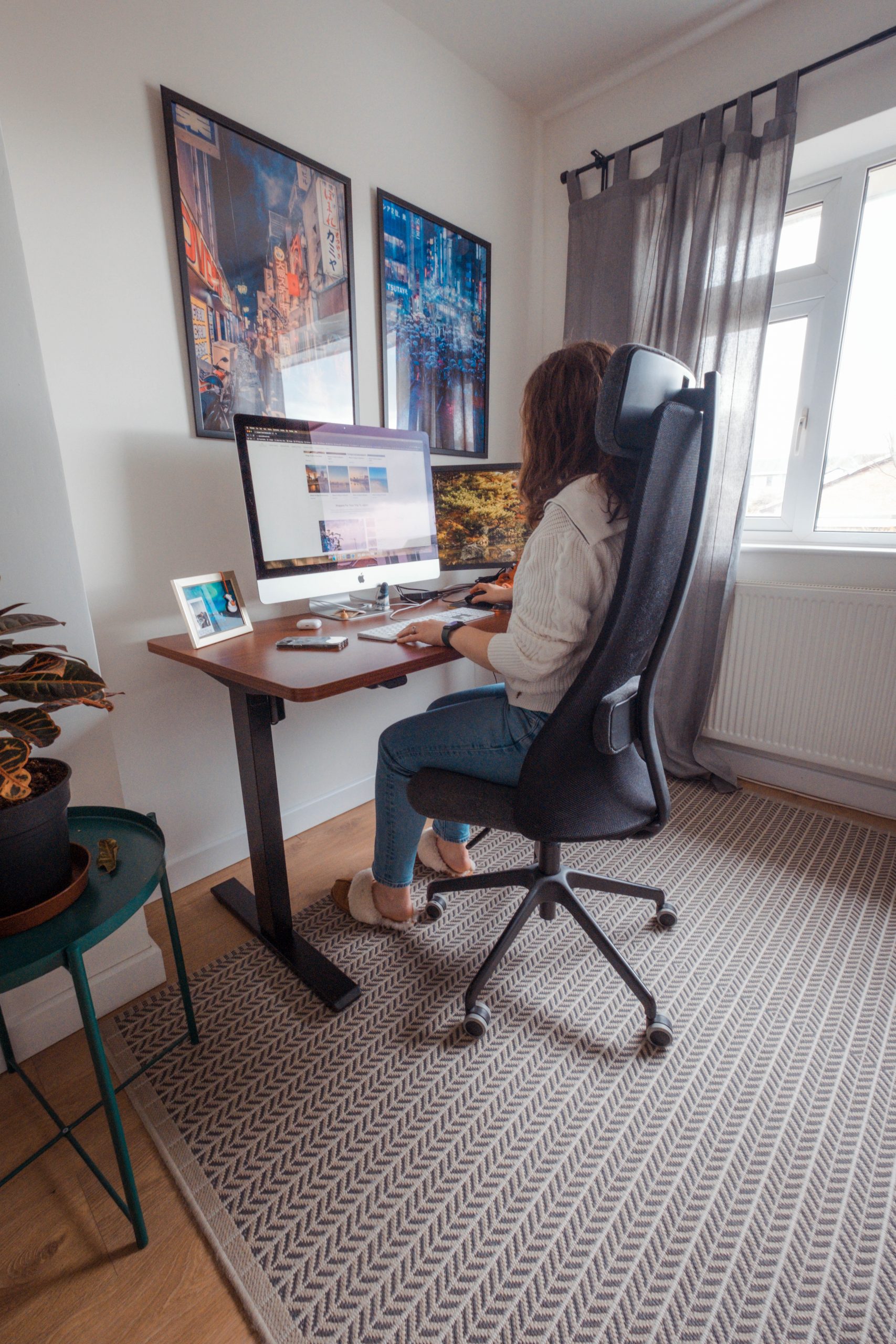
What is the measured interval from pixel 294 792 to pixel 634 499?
4.89ft

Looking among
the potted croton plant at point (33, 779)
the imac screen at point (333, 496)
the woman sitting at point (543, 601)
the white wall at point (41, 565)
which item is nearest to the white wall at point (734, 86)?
the imac screen at point (333, 496)

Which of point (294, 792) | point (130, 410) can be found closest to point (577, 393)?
point (130, 410)

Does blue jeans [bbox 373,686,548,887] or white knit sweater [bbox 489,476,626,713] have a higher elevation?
white knit sweater [bbox 489,476,626,713]

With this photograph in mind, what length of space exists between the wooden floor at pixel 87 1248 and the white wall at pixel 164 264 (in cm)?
66

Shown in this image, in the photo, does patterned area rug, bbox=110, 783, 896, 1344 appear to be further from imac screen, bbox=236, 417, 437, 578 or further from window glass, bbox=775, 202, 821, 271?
window glass, bbox=775, 202, 821, 271

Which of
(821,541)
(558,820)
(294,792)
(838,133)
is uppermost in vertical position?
(838,133)

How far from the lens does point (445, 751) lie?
120cm

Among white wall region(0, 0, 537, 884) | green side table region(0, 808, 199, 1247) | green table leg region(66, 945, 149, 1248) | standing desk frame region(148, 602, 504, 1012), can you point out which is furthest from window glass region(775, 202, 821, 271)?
green table leg region(66, 945, 149, 1248)

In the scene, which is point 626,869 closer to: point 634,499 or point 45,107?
point 634,499

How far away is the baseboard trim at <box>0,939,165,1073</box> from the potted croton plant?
1.63 feet

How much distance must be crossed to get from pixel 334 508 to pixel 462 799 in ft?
2.83

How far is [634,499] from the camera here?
0.86m

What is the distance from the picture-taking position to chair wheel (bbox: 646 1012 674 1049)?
3.91ft

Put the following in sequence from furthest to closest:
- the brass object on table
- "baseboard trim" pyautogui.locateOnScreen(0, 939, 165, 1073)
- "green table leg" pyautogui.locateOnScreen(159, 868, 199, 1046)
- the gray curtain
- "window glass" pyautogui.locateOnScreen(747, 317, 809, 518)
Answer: "window glass" pyautogui.locateOnScreen(747, 317, 809, 518), the gray curtain, "baseboard trim" pyautogui.locateOnScreen(0, 939, 165, 1073), "green table leg" pyautogui.locateOnScreen(159, 868, 199, 1046), the brass object on table
